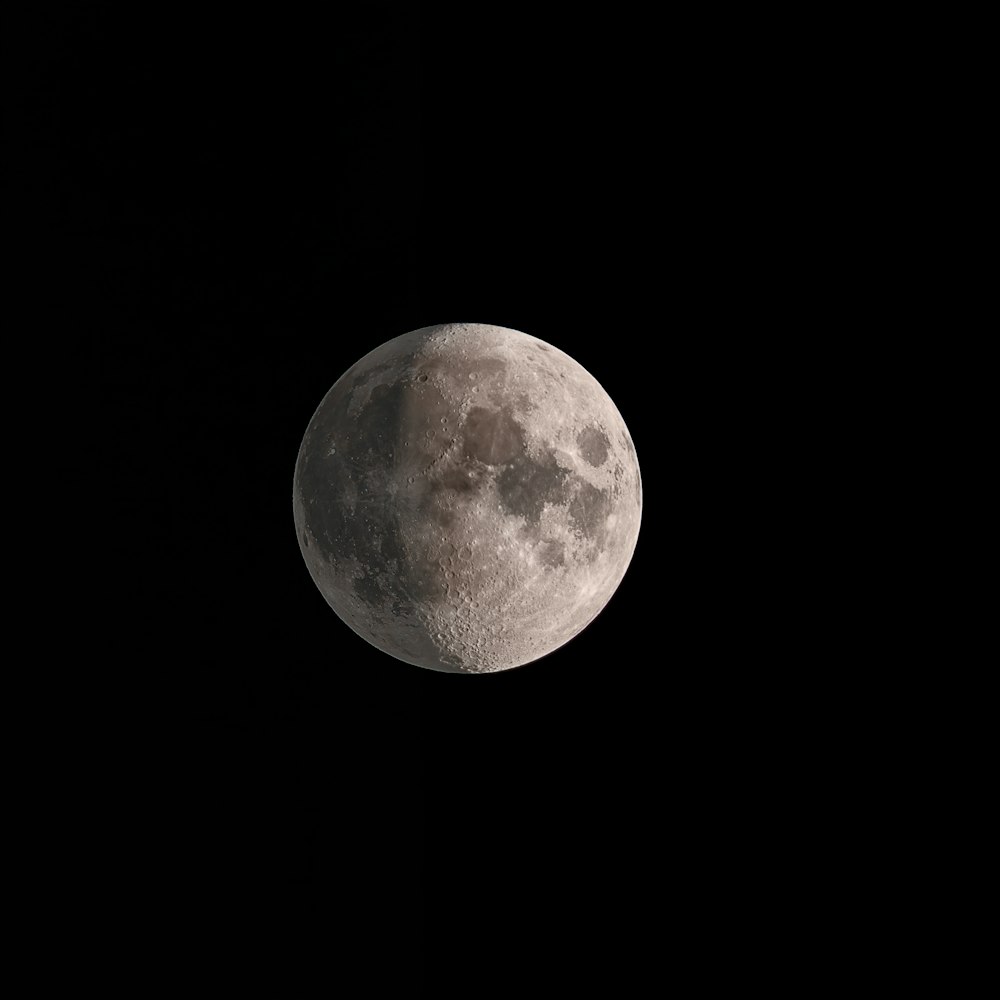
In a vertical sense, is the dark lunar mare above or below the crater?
below

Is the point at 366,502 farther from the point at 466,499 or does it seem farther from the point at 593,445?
the point at 593,445

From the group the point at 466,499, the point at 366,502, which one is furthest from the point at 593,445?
the point at 366,502

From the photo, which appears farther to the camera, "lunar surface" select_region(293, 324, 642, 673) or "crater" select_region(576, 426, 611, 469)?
"crater" select_region(576, 426, 611, 469)

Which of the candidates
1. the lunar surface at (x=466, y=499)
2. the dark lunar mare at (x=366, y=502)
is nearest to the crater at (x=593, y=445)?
the lunar surface at (x=466, y=499)

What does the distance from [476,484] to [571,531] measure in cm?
46

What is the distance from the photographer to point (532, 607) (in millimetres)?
3613

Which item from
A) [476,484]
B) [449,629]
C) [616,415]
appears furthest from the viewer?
[616,415]

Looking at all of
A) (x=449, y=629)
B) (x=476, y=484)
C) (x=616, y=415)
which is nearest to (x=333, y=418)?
(x=476, y=484)

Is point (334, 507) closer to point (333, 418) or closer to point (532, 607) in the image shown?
point (333, 418)

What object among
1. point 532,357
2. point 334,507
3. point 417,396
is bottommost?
point 334,507

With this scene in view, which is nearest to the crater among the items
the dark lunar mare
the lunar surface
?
the lunar surface

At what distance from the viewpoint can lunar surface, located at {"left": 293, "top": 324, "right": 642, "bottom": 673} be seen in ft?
11.3

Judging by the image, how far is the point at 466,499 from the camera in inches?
134

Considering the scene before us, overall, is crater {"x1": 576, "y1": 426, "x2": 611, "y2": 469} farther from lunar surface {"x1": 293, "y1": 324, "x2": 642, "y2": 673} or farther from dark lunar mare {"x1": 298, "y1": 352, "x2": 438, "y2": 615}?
dark lunar mare {"x1": 298, "y1": 352, "x2": 438, "y2": 615}
